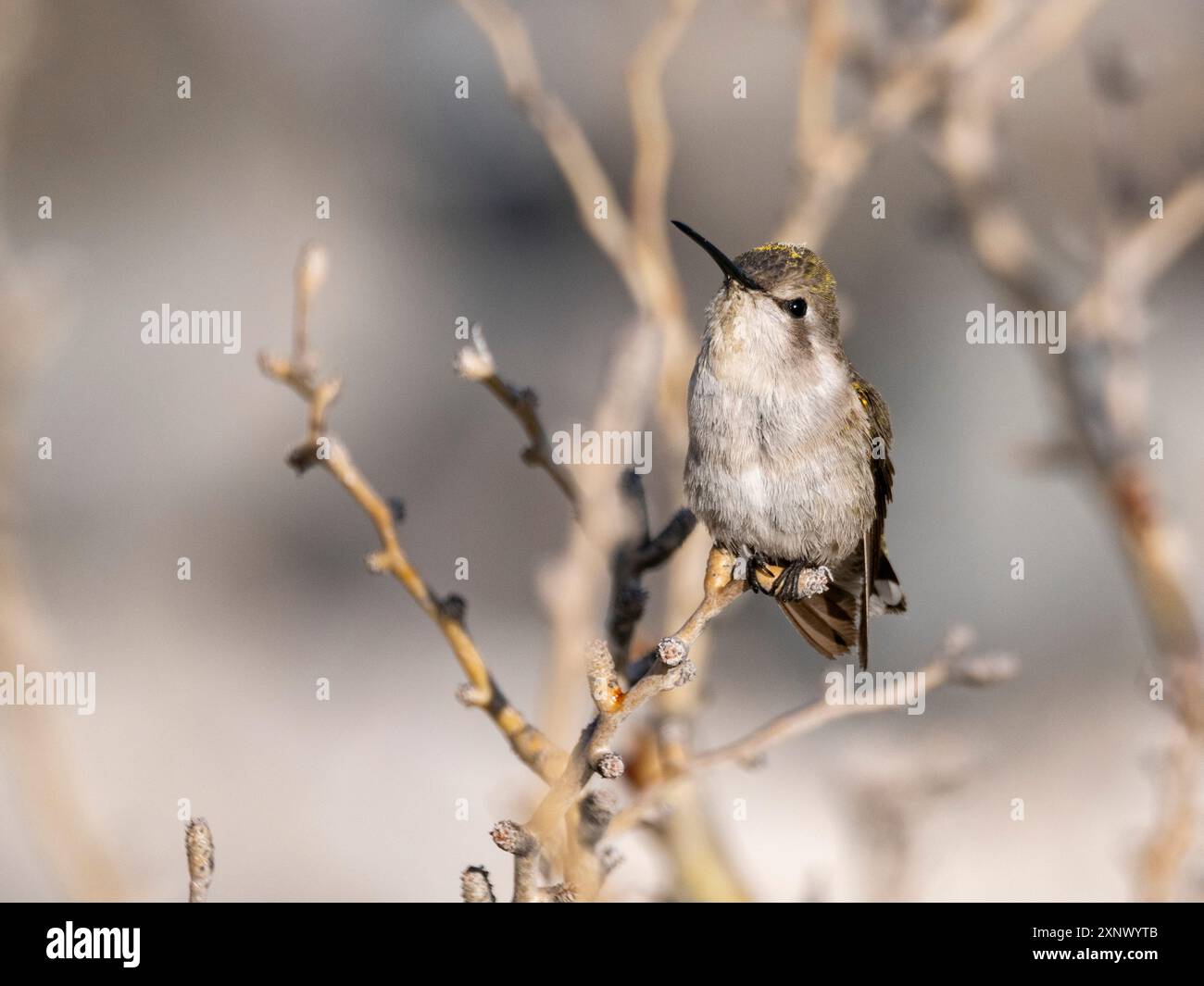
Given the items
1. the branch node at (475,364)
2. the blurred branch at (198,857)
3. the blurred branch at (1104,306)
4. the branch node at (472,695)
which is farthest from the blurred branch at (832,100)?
the blurred branch at (198,857)

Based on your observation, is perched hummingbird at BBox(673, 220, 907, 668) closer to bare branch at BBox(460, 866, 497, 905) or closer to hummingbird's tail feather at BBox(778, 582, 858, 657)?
hummingbird's tail feather at BBox(778, 582, 858, 657)

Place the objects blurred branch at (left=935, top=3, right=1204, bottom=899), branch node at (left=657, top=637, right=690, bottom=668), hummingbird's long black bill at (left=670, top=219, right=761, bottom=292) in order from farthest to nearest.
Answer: blurred branch at (left=935, top=3, right=1204, bottom=899) < hummingbird's long black bill at (left=670, top=219, right=761, bottom=292) < branch node at (left=657, top=637, right=690, bottom=668)

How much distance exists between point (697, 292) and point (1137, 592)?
419 centimetres

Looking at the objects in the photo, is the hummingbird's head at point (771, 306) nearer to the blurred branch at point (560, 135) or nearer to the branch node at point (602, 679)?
the blurred branch at point (560, 135)

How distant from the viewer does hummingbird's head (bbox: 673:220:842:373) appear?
279 centimetres

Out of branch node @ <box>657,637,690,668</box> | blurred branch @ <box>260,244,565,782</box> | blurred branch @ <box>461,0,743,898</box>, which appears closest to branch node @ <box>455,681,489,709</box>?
blurred branch @ <box>260,244,565,782</box>

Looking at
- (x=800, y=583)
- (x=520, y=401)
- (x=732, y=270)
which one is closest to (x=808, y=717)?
(x=800, y=583)

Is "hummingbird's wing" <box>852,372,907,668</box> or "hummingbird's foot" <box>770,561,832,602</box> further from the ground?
"hummingbird's wing" <box>852,372,907,668</box>

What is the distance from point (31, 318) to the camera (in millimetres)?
3369

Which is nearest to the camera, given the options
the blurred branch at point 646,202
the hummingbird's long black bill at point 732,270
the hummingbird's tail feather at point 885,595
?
the hummingbird's long black bill at point 732,270

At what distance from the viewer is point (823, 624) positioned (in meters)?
2.93

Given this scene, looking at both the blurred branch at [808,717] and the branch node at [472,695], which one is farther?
the blurred branch at [808,717]

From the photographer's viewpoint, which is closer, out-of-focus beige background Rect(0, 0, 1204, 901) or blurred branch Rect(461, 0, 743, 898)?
blurred branch Rect(461, 0, 743, 898)

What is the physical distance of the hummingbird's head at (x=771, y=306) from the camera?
2787 millimetres
